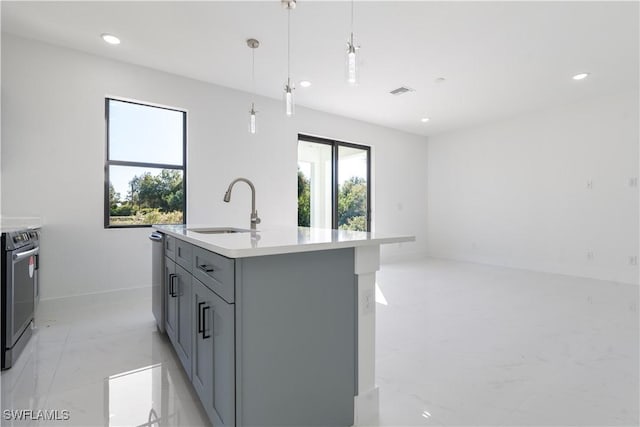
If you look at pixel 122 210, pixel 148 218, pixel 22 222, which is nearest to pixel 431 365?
pixel 148 218

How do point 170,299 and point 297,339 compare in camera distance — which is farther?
point 170,299

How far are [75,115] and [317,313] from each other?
11.5 feet

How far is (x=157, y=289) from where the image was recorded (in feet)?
8.25

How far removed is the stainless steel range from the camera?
6.30 ft

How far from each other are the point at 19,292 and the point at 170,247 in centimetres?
102

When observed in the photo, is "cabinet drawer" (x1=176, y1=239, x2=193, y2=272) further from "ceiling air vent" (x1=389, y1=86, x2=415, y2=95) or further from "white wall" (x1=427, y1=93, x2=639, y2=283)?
"white wall" (x1=427, y1=93, x2=639, y2=283)

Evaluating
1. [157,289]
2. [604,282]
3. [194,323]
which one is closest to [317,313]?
[194,323]

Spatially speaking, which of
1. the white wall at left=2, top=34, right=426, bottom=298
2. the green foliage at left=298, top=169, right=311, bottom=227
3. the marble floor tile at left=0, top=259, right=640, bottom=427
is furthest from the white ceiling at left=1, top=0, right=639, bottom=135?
the marble floor tile at left=0, top=259, right=640, bottom=427

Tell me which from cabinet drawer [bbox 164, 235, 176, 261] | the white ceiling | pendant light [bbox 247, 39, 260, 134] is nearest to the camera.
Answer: cabinet drawer [bbox 164, 235, 176, 261]

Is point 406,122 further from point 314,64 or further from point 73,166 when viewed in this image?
point 73,166

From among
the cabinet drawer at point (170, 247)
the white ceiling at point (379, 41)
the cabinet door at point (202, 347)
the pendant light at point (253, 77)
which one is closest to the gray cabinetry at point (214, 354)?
the cabinet door at point (202, 347)

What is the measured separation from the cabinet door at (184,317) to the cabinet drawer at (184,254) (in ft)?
0.12

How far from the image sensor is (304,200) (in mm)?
5223

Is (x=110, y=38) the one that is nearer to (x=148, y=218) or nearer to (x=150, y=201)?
(x=150, y=201)
